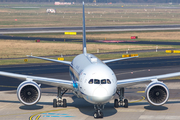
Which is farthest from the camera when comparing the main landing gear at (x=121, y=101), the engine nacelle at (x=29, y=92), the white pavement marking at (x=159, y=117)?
the main landing gear at (x=121, y=101)

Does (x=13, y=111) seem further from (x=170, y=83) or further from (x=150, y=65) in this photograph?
(x=150, y=65)

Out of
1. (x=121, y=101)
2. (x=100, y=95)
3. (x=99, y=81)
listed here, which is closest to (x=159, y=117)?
(x=121, y=101)

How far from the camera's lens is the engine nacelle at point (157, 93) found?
1167 inches

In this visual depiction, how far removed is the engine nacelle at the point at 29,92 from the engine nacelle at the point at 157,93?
33.6 feet

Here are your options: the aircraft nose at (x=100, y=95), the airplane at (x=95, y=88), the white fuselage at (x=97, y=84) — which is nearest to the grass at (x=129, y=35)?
the airplane at (x=95, y=88)

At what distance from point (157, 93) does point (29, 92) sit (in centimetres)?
1196

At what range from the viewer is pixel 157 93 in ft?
98.1

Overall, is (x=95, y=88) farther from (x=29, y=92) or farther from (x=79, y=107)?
(x=79, y=107)

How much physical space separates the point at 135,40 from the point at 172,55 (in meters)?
23.8

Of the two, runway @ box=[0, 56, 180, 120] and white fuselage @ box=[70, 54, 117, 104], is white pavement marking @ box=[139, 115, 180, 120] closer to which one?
runway @ box=[0, 56, 180, 120]

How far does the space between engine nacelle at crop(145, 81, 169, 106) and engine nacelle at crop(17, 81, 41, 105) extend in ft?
33.6

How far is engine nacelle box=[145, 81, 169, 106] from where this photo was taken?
29.6 m

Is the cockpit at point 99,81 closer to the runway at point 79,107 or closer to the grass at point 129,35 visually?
the runway at point 79,107

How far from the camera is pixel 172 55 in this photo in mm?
72375
